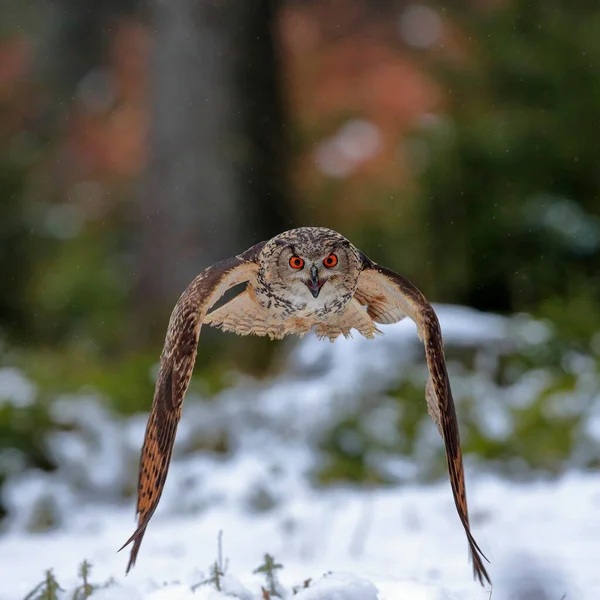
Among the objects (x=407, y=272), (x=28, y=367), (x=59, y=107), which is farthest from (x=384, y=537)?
(x=59, y=107)

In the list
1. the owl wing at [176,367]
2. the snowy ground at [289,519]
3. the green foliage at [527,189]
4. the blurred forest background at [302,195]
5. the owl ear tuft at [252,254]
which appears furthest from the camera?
the green foliage at [527,189]

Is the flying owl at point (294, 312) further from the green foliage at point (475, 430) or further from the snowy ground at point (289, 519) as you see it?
the green foliage at point (475, 430)

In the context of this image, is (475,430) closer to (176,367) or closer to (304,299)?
(304,299)

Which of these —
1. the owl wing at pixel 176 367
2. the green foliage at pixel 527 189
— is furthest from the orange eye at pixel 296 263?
the green foliage at pixel 527 189

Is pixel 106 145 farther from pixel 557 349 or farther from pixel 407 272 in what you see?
pixel 557 349

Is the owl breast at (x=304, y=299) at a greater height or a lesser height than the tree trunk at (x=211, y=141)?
lesser

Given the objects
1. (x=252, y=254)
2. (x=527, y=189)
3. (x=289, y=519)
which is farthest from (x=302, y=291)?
(x=527, y=189)

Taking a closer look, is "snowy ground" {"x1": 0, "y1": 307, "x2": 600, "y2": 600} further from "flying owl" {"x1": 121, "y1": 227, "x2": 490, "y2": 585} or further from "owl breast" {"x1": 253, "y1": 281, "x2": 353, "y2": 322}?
"owl breast" {"x1": 253, "y1": 281, "x2": 353, "y2": 322}
